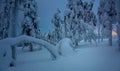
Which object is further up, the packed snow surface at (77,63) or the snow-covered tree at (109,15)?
the snow-covered tree at (109,15)

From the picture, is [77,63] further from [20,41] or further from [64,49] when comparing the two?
[64,49]

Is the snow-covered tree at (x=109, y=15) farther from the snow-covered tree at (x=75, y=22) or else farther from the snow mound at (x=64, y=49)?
the snow mound at (x=64, y=49)

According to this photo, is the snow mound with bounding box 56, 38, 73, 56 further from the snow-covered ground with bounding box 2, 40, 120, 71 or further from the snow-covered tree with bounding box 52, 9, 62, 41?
the snow-covered tree with bounding box 52, 9, 62, 41

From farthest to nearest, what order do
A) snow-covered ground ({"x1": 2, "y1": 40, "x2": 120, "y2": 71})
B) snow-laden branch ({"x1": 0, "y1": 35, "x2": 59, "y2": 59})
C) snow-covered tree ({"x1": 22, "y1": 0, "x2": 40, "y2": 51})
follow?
snow-covered tree ({"x1": 22, "y1": 0, "x2": 40, "y2": 51}) < snow-laden branch ({"x1": 0, "y1": 35, "x2": 59, "y2": 59}) < snow-covered ground ({"x1": 2, "y1": 40, "x2": 120, "y2": 71})

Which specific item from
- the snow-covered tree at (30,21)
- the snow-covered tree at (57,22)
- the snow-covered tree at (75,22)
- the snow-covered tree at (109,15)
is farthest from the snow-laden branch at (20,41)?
the snow-covered tree at (57,22)

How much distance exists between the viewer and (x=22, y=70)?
43.2 ft

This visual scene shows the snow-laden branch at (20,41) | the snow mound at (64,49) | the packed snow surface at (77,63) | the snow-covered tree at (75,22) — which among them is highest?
the snow-covered tree at (75,22)

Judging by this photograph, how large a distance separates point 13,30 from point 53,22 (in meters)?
30.7

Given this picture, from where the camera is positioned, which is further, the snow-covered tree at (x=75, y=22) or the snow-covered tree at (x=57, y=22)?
the snow-covered tree at (x=57, y=22)

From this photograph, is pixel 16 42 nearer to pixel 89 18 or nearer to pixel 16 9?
pixel 16 9

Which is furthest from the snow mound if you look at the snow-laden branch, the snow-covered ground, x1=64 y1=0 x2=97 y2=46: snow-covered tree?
x1=64 y1=0 x2=97 y2=46: snow-covered tree

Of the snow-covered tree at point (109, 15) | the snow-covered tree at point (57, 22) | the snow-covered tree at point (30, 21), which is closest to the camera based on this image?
the snow-covered tree at point (109, 15)

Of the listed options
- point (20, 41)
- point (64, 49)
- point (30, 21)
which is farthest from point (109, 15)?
point (20, 41)

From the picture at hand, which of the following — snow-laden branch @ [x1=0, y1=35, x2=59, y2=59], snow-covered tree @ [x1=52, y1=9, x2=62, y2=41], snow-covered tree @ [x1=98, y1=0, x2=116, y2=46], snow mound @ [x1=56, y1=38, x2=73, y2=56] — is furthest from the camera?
snow-covered tree @ [x1=52, y1=9, x2=62, y2=41]
